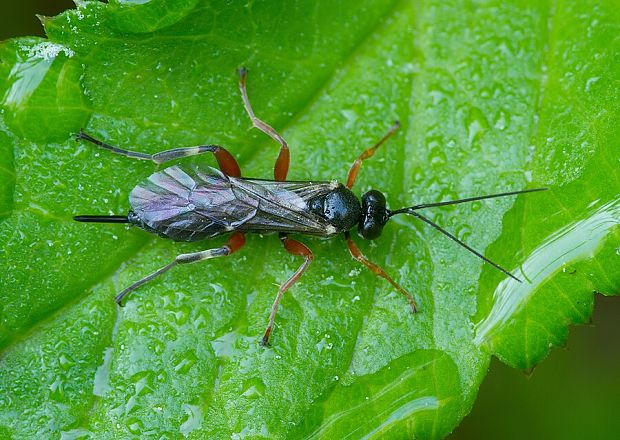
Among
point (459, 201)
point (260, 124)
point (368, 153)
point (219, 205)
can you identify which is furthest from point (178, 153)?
point (459, 201)

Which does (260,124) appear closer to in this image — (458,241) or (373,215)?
(373,215)

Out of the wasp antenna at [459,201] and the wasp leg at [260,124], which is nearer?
the wasp antenna at [459,201]

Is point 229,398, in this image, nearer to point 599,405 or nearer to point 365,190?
point 365,190

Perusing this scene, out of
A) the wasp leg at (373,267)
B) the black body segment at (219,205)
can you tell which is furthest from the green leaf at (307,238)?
the black body segment at (219,205)

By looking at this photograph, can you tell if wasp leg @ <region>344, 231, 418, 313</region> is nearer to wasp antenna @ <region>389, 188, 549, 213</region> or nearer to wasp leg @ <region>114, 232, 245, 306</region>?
wasp antenna @ <region>389, 188, 549, 213</region>

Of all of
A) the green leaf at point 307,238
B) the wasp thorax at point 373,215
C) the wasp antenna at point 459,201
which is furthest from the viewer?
the wasp thorax at point 373,215

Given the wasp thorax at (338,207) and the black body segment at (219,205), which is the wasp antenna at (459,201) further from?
the black body segment at (219,205)

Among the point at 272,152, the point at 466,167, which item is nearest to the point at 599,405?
the point at 466,167
